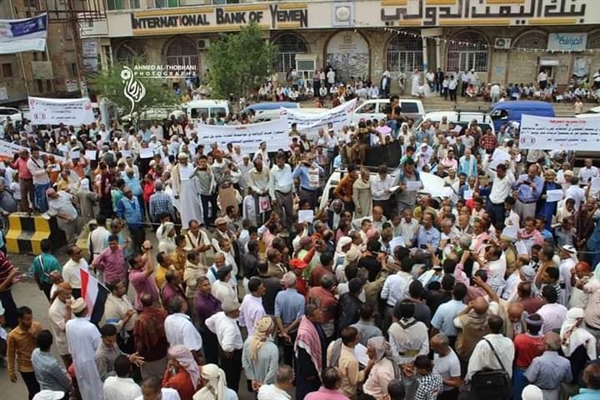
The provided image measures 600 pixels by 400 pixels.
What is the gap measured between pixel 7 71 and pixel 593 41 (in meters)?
32.1

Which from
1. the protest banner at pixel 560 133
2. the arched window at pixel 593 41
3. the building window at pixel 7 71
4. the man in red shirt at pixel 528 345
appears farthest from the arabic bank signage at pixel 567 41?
the building window at pixel 7 71

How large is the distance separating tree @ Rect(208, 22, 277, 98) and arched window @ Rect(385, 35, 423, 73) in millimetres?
8016

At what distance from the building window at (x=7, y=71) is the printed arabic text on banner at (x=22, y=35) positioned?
628 centimetres

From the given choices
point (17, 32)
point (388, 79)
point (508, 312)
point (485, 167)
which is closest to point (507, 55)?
point (388, 79)

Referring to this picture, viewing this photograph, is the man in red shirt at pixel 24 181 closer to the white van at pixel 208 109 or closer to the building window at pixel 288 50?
the white van at pixel 208 109

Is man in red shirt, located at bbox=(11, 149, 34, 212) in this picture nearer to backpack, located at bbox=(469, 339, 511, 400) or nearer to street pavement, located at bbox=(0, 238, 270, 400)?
street pavement, located at bbox=(0, 238, 270, 400)

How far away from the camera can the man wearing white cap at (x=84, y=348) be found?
5523 millimetres

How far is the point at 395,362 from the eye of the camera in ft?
16.4

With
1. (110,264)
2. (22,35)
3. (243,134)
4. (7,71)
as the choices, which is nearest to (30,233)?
(110,264)

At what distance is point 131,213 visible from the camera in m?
9.42

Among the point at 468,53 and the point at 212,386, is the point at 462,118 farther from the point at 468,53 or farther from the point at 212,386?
the point at 468,53

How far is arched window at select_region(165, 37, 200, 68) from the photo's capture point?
33.6 metres

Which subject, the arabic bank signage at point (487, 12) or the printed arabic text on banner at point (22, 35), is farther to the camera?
the printed arabic text on banner at point (22, 35)

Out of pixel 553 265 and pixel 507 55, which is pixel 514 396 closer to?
pixel 553 265
